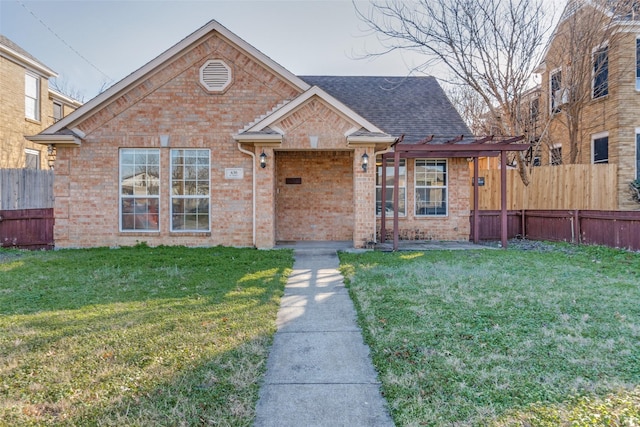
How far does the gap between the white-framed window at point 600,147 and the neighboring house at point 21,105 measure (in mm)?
23201

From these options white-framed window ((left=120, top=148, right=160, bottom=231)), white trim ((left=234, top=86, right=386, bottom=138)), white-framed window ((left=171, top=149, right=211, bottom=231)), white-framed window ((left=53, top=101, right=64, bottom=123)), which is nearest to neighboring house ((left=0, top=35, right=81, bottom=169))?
white-framed window ((left=53, top=101, right=64, bottom=123))

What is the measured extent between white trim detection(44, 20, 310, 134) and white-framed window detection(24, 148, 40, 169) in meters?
9.19

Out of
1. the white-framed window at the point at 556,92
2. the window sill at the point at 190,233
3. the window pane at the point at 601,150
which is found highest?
the white-framed window at the point at 556,92

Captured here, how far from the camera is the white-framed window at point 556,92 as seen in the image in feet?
53.6

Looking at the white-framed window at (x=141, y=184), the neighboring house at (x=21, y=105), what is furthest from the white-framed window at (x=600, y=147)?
the neighboring house at (x=21, y=105)

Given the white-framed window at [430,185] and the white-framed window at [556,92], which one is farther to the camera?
the white-framed window at [556,92]

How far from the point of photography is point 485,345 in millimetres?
3998

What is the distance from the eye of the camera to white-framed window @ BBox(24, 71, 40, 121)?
17.7 m

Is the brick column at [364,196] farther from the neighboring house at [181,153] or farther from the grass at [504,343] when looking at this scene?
the grass at [504,343]

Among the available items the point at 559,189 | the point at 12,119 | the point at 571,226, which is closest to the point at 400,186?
the point at 571,226

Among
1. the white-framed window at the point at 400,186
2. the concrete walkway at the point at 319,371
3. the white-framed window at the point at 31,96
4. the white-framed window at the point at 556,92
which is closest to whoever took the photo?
the concrete walkway at the point at 319,371

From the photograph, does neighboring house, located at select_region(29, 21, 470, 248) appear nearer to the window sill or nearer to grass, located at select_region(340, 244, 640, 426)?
the window sill

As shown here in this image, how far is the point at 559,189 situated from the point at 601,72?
17.5 ft

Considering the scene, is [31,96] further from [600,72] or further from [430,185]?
[600,72]
